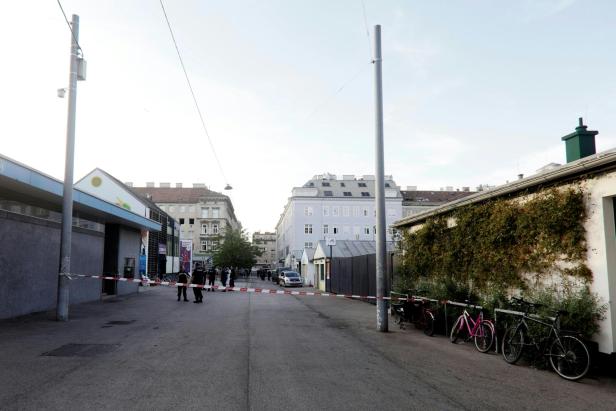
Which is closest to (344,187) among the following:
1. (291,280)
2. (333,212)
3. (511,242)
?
(333,212)

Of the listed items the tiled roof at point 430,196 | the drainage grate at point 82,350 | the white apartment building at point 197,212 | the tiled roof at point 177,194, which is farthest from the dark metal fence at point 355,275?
the tiled roof at point 177,194

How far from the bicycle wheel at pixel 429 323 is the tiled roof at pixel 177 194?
86.8 m

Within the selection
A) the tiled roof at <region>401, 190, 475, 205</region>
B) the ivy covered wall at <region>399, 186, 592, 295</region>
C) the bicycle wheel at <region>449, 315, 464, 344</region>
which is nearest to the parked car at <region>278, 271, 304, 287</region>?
the ivy covered wall at <region>399, 186, 592, 295</region>

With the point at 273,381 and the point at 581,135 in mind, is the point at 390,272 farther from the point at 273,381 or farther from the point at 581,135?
the point at 273,381

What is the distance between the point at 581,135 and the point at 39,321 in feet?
46.5

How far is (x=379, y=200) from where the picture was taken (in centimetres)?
1220

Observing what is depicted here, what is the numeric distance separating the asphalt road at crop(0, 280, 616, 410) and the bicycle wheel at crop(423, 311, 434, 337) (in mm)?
277

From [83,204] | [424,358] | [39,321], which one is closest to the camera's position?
[424,358]

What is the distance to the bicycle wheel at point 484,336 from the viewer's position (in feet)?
30.2

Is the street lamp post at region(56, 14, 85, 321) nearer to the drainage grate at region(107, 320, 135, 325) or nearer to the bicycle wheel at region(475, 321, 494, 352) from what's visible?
the drainage grate at region(107, 320, 135, 325)

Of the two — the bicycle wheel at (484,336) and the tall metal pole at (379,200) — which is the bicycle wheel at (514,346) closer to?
the bicycle wheel at (484,336)

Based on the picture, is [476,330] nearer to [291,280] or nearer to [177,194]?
[291,280]

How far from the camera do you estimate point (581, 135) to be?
10656 mm

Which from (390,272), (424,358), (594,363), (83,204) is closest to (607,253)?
(594,363)
